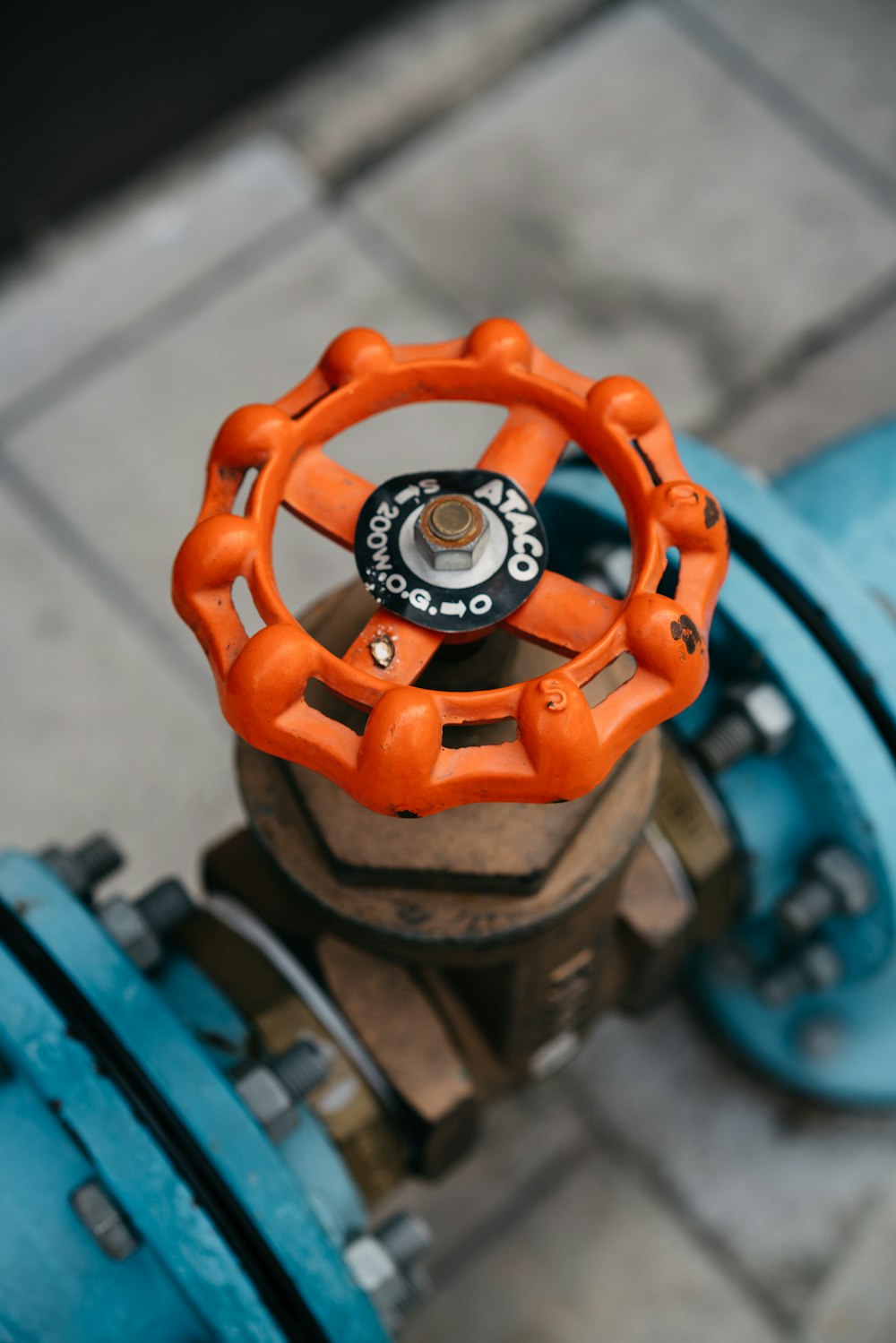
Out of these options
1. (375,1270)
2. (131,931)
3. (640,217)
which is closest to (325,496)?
(131,931)

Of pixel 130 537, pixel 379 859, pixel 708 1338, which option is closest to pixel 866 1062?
pixel 708 1338

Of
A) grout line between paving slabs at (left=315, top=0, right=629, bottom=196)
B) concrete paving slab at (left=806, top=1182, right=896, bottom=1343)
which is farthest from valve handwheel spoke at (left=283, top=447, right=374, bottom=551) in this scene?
grout line between paving slabs at (left=315, top=0, right=629, bottom=196)

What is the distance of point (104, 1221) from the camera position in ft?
3.68

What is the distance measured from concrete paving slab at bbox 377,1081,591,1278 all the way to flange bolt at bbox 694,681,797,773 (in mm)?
716

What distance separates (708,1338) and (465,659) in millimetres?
1170

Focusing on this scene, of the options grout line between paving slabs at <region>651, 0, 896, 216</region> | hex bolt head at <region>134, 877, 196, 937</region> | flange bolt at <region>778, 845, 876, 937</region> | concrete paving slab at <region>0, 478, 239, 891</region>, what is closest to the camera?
hex bolt head at <region>134, 877, 196, 937</region>

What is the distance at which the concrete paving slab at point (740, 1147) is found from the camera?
184 centimetres

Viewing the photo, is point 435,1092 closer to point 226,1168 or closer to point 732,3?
point 226,1168

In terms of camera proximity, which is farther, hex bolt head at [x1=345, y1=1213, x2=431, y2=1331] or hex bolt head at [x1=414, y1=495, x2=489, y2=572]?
hex bolt head at [x1=345, y1=1213, x2=431, y2=1331]

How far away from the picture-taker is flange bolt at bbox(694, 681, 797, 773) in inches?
54.0

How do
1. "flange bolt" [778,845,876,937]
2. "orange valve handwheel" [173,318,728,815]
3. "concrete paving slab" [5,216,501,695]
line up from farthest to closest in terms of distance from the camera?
"concrete paving slab" [5,216,501,695]
"flange bolt" [778,845,876,937]
"orange valve handwheel" [173,318,728,815]

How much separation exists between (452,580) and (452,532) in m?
0.04

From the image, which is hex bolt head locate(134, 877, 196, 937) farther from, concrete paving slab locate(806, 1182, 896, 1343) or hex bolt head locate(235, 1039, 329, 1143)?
concrete paving slab locate(806, 1182, 896, 1343)

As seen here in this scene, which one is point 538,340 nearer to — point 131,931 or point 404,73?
point 404,73
